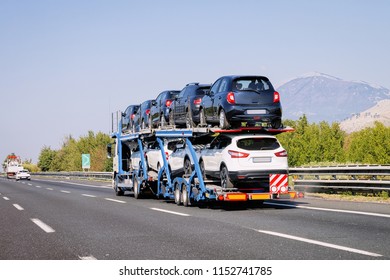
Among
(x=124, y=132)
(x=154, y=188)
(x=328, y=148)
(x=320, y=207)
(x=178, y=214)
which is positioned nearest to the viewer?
(x=178, y=214)

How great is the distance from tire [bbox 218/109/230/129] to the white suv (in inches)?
10.9

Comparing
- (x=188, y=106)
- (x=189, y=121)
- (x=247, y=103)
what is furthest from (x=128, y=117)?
(x=247, y=103)

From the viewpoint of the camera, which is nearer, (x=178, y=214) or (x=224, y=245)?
(x=224, y=245)

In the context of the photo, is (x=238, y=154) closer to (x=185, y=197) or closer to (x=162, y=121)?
(x=185, y=197)

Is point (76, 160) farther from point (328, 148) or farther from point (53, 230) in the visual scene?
point (53, 230)

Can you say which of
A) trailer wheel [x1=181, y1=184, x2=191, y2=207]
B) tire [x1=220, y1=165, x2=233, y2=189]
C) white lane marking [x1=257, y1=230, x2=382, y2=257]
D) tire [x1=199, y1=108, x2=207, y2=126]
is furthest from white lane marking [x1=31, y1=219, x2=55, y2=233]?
tire [x1=199, y1=108, x2=207, y2=126]

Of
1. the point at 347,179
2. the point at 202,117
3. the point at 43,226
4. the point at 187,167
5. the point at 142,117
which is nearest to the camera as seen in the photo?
the point at 43,226

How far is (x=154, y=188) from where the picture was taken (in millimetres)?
21484

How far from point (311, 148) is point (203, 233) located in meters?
108

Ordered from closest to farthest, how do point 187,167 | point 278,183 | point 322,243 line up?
point 322,243 → point 278,183 → point 187,167

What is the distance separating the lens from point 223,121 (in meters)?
15.4
